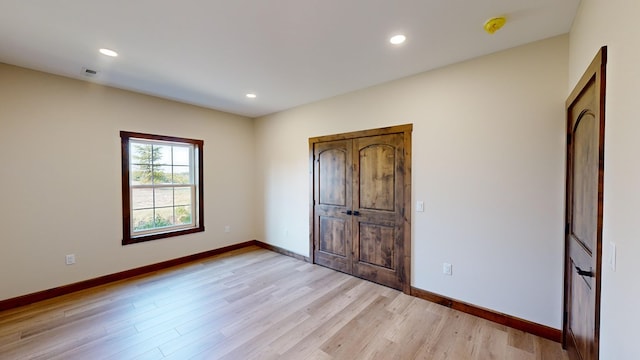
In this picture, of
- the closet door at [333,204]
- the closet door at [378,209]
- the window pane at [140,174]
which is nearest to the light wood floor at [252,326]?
the closet door at [378,209]

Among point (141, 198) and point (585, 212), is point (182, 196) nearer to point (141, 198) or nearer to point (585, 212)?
point (141, 198)

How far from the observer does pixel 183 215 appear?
4266 mm

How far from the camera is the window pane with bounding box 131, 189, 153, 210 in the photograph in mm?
3691

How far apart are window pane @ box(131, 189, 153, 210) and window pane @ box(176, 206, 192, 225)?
1.42ft

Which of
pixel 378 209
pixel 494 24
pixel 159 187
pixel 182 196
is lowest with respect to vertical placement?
pixel 378 209

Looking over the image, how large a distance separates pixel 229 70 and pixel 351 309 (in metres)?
2.95

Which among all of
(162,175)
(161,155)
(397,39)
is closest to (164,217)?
(162,175)

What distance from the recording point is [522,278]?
2.33 metres

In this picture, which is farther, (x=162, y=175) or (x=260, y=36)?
(x=162, y=175)

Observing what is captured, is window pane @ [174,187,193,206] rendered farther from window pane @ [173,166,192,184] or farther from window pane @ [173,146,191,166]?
window pane @ [173,146,191,166]

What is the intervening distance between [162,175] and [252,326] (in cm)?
282

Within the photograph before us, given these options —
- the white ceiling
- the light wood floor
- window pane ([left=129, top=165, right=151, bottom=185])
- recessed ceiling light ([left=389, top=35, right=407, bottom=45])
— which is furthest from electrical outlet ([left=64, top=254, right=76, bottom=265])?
recessed ceiling light ([left=389, top=35, right=407, bottom=45])

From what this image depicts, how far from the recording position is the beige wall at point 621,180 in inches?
37.8

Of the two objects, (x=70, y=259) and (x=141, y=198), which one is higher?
(x=141, y=198)
